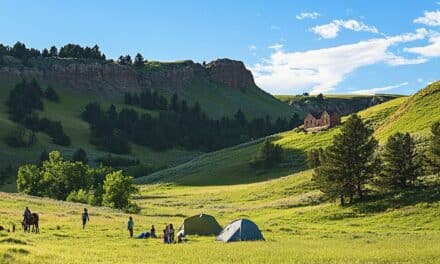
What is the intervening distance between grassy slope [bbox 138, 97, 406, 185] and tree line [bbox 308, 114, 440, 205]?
5012 centimetres

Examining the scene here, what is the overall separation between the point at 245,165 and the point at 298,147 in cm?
1498

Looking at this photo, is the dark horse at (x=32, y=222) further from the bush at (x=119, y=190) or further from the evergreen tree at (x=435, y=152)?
the evergreen tree at (x=435, y=152)

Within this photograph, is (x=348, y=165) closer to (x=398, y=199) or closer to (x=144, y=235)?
(x=398, y=199)

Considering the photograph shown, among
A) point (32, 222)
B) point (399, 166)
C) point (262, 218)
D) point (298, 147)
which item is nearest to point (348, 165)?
point (399, 166)

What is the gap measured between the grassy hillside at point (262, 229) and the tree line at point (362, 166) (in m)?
2.90

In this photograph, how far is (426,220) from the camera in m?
54.7

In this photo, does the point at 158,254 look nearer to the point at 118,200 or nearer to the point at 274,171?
the point at 118,200

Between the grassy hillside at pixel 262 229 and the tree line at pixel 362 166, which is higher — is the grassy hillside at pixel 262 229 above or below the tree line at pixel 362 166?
below

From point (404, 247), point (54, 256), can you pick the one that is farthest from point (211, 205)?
point (54, 256)

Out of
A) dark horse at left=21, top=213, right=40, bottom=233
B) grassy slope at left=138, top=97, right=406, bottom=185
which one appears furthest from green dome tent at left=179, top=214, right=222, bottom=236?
→ grassy slope at left=138, top=97, right=406, bottom=185

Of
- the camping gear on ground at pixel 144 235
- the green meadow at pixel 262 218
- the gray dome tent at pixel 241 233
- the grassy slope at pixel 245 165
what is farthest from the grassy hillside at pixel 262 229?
the grassy slope at pixel 245 165

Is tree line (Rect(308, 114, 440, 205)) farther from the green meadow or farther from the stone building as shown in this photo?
the stone building

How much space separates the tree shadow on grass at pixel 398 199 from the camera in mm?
60719

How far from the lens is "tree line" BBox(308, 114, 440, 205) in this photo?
66750 millimetres
